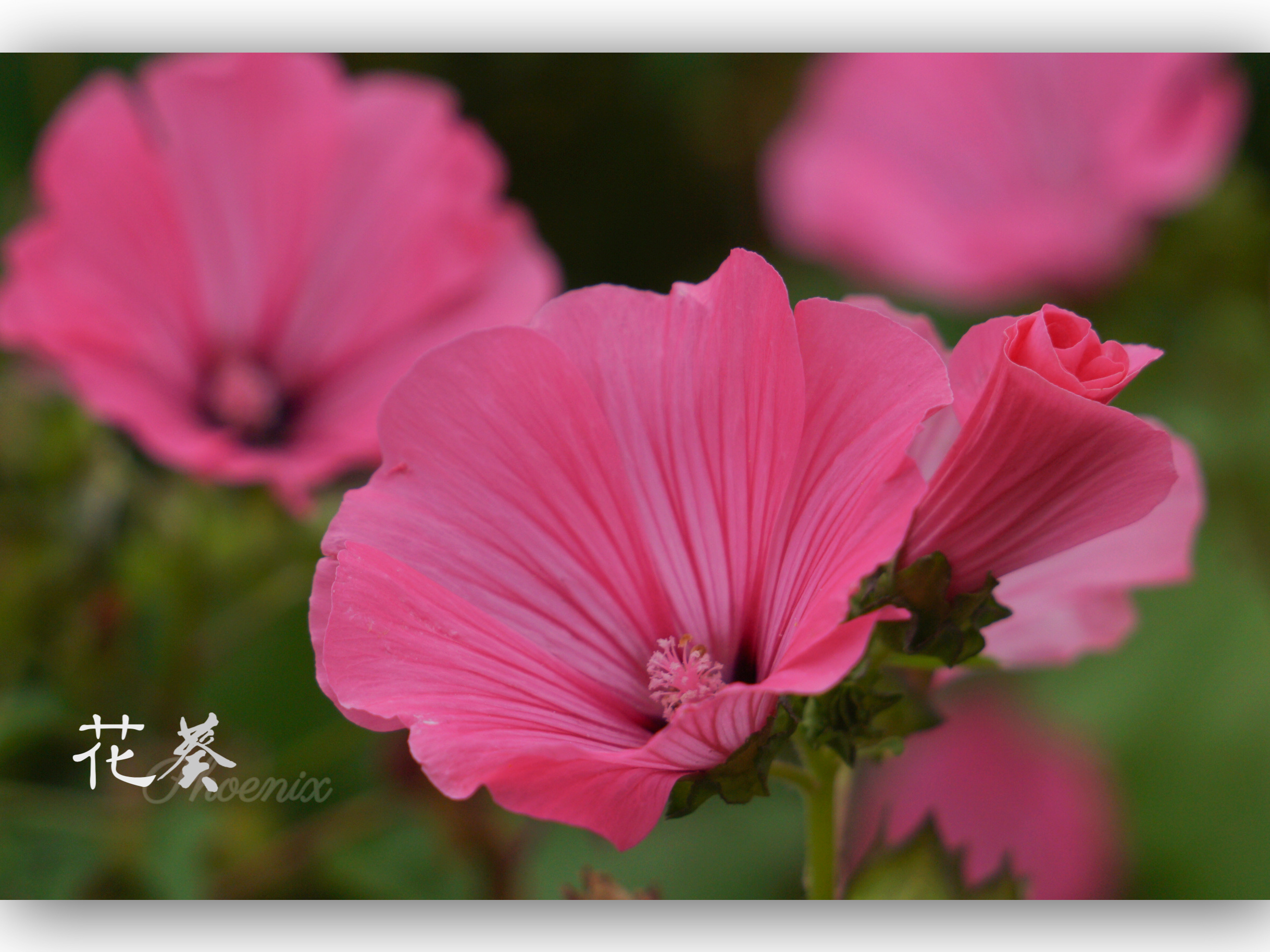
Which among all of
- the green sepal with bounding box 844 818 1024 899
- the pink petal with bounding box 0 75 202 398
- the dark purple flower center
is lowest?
the green sepal with bounding box 844 818 1024 899

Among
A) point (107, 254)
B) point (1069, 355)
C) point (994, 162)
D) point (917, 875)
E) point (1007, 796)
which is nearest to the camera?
point (1069, 355)

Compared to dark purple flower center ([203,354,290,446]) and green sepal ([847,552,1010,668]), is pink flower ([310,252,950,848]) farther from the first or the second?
dark purple flower center ([203,354,290,446])

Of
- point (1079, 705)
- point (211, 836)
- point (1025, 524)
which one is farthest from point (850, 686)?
point (1079, 705)

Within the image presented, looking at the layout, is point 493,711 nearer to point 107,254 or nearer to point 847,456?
point 847,456

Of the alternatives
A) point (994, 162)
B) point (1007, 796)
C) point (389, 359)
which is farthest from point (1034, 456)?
point (994, 162)

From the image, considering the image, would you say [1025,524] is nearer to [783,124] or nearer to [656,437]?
[656,437]

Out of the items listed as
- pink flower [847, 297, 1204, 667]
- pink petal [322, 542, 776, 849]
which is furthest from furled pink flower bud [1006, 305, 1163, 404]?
pink petal [322, 542, 776, 849]
